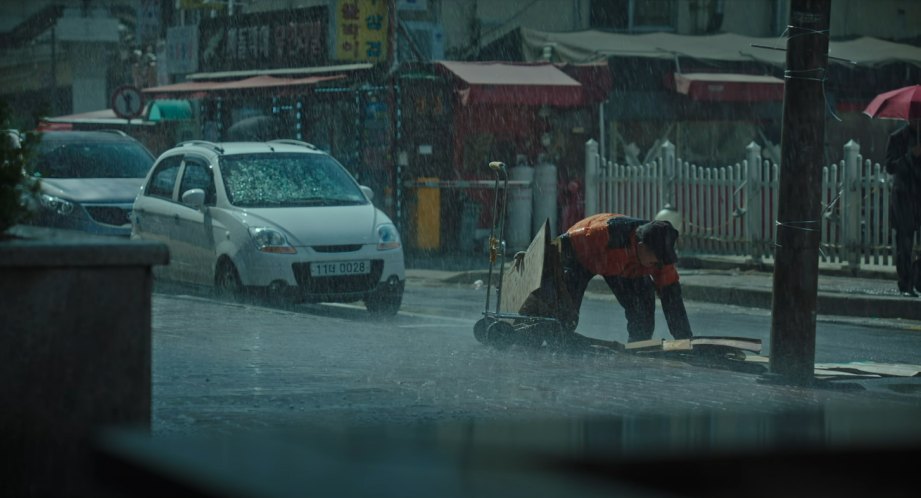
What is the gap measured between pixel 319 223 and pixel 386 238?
0.61 meters

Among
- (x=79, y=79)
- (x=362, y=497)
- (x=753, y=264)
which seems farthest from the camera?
(x=79, y=79)

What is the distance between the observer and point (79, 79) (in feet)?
139

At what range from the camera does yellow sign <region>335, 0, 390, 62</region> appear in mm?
21781

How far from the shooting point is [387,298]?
42.3ft

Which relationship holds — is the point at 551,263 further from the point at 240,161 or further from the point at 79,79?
the point at 79,79

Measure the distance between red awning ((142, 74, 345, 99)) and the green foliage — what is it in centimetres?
1696

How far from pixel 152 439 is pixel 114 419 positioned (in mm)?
2967

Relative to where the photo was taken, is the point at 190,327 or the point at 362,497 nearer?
the point at 362,497

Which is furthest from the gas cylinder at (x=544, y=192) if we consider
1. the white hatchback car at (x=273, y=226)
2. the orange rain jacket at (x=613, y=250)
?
the orange rain jacket at (x=613, y=250)

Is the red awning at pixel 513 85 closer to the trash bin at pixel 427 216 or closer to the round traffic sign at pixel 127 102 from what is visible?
the trash bin at pixel 427 216

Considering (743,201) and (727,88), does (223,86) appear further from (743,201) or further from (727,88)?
(743,201)

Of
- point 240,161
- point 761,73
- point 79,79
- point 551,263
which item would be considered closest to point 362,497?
point 551,263

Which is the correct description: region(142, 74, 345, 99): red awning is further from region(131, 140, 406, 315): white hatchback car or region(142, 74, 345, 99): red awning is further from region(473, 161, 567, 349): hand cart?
region(473, 161, 567, 349): hand cart

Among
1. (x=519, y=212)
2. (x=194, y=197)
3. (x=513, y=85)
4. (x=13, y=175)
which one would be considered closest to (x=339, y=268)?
(x=194, y=197)
